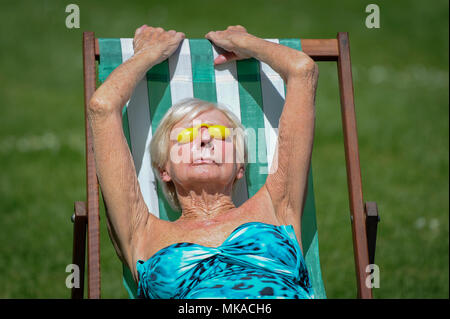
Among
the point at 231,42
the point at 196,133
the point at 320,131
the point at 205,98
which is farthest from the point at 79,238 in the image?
the point at 320,131

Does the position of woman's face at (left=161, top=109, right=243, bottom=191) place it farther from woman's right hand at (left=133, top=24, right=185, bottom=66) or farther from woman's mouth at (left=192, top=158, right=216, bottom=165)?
woman's right hand at (left=133, top=24, right=185, bottom=66)

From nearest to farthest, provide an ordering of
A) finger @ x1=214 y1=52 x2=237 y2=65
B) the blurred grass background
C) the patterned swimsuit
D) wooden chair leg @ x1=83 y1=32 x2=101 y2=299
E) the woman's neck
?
the patterned swimsuit → wooden chair leg @ x1=83 y1=32 x2=101 y2=299 → the woman's neck → finger @ x1=214 y1=52 x2=237 y2=65 → the blurred grass background

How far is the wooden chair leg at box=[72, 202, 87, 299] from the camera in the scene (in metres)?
3.01

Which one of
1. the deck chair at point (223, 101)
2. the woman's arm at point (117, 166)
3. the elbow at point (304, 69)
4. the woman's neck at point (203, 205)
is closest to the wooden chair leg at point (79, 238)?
the deck chair at point (223, 101)

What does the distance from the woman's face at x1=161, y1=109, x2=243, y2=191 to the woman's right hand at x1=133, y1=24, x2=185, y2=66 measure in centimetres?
40

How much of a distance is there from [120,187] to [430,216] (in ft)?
10.3

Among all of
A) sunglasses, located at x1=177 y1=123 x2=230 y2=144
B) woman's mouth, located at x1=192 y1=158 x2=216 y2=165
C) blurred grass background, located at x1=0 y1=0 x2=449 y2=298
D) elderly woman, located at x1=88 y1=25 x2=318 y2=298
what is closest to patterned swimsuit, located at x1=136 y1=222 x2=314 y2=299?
elderly woman, located at x1=88 y1=25 x2=318 y2=298

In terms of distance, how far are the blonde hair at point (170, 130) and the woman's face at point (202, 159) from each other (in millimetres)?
32

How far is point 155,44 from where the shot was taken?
3.35 metres

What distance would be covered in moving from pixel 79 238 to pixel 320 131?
4.29 meters

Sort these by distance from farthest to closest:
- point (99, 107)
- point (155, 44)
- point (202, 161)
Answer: point (155, 44), point (202, 161), point (99, 107)

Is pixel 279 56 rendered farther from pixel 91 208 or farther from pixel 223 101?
pixel 91 208

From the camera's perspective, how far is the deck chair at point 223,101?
3229 mm

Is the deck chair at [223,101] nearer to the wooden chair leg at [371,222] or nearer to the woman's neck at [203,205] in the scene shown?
the wooden chair leg at [371,222]
